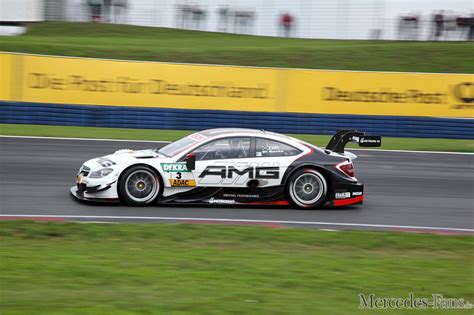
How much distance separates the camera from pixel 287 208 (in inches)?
433

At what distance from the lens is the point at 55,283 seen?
237 inches

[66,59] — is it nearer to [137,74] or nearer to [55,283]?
[137,74]

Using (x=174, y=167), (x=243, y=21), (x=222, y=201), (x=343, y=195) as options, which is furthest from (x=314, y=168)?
(x=243, y=21)

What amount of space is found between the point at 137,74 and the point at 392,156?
751 cm

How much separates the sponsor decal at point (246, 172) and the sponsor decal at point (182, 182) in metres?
0.16

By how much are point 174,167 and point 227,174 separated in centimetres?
81

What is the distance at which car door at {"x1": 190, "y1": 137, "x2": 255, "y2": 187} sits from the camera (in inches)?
418

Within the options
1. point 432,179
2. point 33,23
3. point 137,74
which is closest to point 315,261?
point 432,179

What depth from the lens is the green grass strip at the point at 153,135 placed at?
60.5 feet

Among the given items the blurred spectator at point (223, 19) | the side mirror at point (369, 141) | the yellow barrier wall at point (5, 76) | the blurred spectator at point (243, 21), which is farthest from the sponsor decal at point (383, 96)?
the blurred spectator at point (223, 19)

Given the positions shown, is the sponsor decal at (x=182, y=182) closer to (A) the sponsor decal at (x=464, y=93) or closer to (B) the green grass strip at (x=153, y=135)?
(B) the green grass strip at (x=153, y=135)

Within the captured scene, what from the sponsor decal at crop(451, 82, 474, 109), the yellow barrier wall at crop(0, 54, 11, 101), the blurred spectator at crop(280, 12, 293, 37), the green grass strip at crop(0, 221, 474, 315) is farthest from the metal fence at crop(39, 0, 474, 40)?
the green grass strip at crop(0, 221, 474, 315)

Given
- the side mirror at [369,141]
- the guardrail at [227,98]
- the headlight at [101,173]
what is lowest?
the headlight at [101,173]

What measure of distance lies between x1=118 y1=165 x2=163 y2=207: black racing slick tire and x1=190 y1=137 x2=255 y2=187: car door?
612 millimetres
